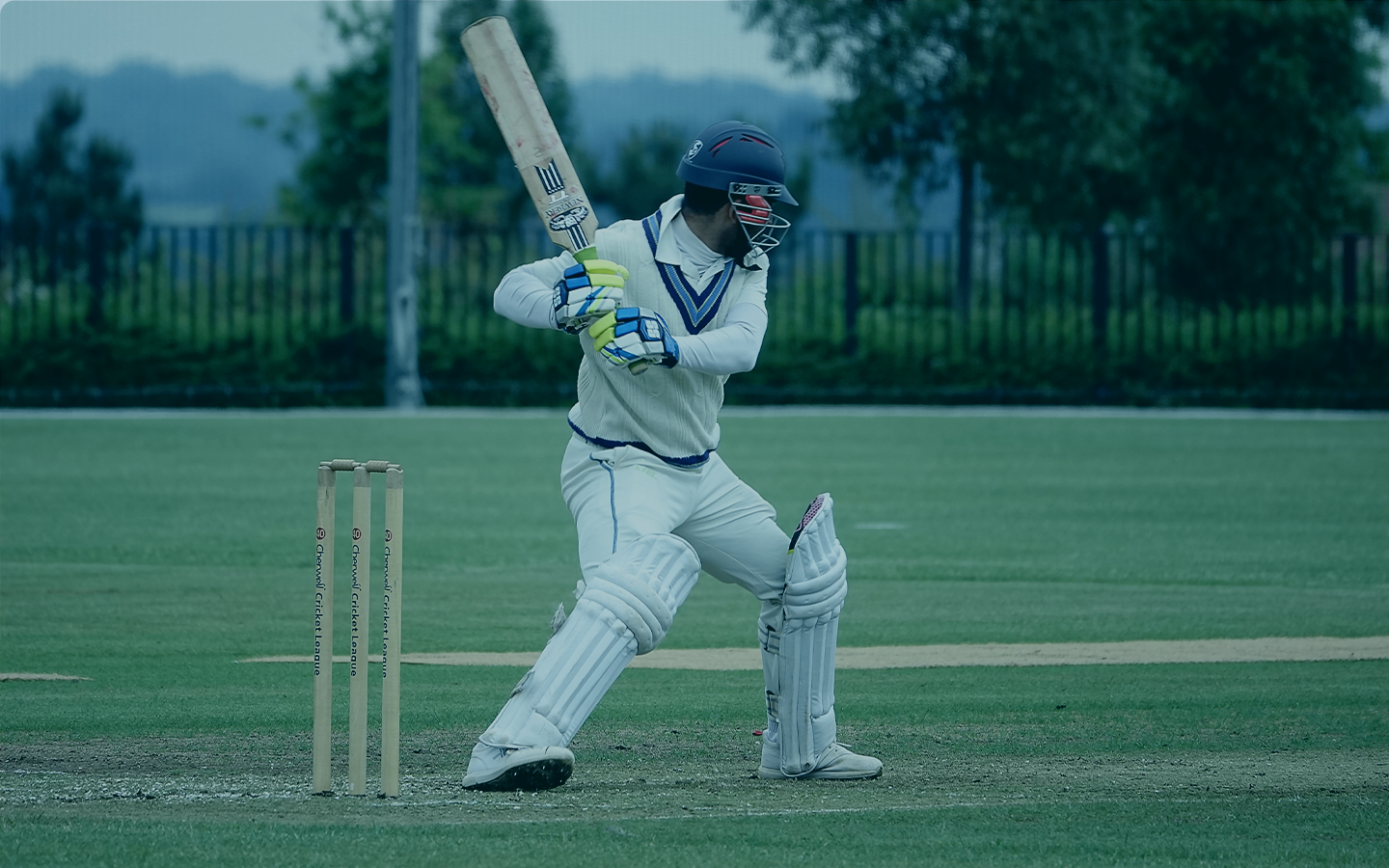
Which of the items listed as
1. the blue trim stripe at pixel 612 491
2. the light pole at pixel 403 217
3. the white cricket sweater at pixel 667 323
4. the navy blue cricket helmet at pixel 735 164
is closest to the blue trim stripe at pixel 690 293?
the white cricket sweater at pixel 667 323

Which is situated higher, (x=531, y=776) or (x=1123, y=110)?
(x=1123, y=110)

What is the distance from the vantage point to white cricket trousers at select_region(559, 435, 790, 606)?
5.67m

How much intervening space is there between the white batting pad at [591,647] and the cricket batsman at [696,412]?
92 millimetres

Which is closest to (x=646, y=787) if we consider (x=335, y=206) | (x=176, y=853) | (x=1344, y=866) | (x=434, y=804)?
(x=434, y=804)

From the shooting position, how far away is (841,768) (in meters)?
5.77

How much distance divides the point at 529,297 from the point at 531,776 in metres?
1.50

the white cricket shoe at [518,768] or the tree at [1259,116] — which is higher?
the tree at [1259,116]

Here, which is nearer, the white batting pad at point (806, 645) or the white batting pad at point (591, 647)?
the white batting pad at point (591, 647)

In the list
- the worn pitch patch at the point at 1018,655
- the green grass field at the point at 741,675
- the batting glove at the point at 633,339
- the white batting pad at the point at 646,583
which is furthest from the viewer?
the worn pitch patch at the point at 1018,655

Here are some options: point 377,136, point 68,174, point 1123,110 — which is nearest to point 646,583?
point 1123,110

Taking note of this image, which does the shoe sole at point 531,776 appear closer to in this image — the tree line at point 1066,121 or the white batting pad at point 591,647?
the white batting pad at point 591,647

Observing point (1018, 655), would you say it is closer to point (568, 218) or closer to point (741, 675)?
point (741, 675)

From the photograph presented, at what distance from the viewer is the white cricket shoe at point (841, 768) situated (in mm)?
5754

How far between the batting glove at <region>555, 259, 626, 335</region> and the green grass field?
1.43 m
